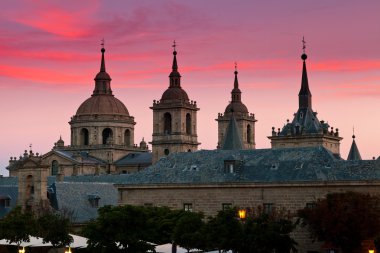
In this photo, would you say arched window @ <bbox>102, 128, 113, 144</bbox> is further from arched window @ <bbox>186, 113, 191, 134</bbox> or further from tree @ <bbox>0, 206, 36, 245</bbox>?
tree @ <bbox>0, 206, 36, 245</bbox>

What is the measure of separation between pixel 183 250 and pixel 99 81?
88686 millimetres

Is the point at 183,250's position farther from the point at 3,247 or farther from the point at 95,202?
the point at 95,202

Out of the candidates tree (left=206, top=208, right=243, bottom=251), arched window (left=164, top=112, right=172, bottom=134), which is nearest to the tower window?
tree (left=206, top=208, right=243, bottom=251)

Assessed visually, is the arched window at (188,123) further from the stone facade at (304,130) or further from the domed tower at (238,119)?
the stone facade at (304,130)

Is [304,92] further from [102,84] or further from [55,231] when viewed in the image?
[55,231]

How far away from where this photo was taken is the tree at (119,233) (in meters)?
63.4

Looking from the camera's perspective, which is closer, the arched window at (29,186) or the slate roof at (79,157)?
the arched window at (29,186)

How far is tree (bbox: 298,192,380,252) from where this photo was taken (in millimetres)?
61656

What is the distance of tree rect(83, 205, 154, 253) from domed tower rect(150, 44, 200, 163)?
259 ft

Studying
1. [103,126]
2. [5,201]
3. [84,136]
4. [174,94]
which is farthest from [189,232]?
[84,136]

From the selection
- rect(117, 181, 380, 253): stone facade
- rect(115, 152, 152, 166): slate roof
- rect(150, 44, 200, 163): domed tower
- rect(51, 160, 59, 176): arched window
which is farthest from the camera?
rect(115, 152, 152, 166): slate roof

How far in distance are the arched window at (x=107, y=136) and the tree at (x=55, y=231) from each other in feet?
260

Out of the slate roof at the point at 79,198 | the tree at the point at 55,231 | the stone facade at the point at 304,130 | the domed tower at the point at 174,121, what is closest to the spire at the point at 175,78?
the domed tower at the point at 174,121

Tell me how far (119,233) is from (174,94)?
85942 mm
